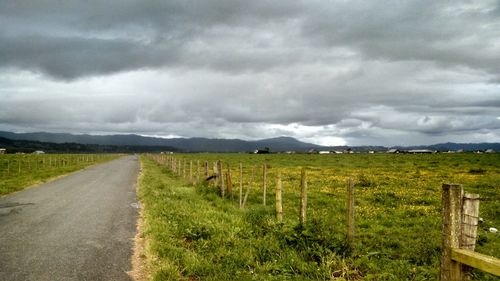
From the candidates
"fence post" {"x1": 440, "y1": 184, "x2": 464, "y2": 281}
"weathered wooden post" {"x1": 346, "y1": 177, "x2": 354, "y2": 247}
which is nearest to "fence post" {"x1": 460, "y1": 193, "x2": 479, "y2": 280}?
"fence post" {"x1": 440, "y1": 184, "x2": 464, "y2": 281}

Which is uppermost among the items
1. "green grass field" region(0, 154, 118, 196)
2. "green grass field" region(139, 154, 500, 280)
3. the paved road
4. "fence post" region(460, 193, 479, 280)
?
"fence post" region(460, 193, 479, 280)

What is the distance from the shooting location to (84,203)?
18641 millimetres

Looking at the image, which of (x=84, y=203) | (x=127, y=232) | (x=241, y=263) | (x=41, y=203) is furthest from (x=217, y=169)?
(x=241, y=263)

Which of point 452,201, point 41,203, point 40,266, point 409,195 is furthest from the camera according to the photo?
point 409,195

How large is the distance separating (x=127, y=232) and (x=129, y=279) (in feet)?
15.0

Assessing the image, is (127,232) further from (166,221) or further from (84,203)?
Answer: (84,203)

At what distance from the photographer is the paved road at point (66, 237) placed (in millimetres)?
8703

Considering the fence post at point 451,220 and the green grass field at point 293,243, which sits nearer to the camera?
the fence post at point 451,220

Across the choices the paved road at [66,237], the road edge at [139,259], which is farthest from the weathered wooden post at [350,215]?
the paved road at [66,237]

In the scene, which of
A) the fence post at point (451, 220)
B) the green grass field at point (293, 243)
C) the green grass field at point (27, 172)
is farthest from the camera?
the green grass field at point (27, 172)

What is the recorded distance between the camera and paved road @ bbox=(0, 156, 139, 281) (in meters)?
8.70

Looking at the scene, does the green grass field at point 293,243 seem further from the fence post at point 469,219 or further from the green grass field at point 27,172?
the green grass field at point 27,172

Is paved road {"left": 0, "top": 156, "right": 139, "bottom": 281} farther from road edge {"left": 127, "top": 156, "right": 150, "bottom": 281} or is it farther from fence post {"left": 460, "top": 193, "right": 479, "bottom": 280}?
fence post {"left": 460, "top": 193, "right": 479, "bottom": 280}

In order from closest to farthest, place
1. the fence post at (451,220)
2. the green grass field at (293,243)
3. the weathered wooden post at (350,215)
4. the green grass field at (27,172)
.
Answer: the fence post at (451,220)
the green grass field at (293,243)
the weathered wooden post at (350,215)
the green grass field at (27,172)
